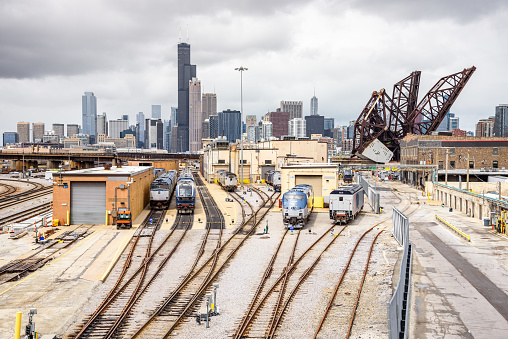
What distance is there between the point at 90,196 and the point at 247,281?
2189 cm

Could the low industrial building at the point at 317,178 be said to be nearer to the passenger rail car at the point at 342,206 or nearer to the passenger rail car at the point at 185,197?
the passenger rail car at the point at 342,206

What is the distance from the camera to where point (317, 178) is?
48469 mm

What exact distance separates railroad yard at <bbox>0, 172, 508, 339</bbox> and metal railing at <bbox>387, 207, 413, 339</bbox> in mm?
713

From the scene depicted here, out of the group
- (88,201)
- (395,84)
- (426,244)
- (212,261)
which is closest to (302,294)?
(212,261)

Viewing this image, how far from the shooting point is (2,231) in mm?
34281

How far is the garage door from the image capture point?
3725cm

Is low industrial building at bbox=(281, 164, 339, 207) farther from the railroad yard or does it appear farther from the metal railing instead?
the metal railing

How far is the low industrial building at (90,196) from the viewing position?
3650 centimetres

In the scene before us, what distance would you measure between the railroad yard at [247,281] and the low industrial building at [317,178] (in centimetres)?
1119

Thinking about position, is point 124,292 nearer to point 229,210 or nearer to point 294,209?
point 294,209

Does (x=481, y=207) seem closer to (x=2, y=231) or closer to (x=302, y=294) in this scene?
(x=302, y=294)

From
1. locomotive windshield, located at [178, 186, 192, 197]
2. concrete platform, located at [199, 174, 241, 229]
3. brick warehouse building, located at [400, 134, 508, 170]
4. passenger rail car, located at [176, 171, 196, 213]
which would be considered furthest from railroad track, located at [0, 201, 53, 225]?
→ brick warehouse building, located at [400, 134, 508, 170]

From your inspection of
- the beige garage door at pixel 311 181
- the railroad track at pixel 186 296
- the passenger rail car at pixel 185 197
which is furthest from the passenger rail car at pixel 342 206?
the passenger rail car at pixel 185 197

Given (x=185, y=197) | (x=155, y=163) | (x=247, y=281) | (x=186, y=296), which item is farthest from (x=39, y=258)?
(x=155, y=163)
